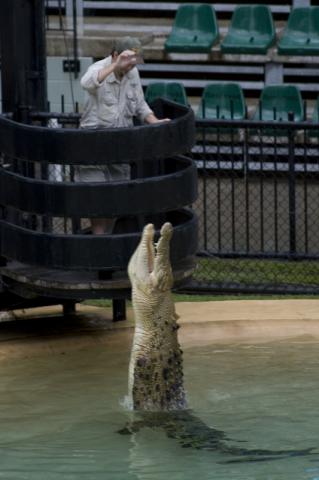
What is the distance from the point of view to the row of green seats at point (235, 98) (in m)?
17.4

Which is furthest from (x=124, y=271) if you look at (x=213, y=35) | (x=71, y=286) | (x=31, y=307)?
(x=213, y=35)

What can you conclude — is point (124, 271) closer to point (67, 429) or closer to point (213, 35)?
point (67, 429)

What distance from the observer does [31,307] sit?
34.7 ft

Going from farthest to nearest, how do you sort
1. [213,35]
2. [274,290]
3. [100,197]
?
[213,35]
[274,290]
[100,197]

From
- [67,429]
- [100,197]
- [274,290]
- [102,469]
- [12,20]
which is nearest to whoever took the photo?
[102,469]

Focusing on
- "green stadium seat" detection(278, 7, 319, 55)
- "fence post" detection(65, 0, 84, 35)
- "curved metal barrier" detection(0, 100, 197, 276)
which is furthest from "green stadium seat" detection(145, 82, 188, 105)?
"curved metal barrier" detection(0, 100, 197, 276)

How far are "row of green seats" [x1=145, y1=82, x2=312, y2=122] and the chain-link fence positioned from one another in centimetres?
34

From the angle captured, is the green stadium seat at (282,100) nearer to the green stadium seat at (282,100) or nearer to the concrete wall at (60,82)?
the green stadium seat at (282,100)

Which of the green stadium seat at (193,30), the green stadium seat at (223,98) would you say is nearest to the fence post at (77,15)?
the green stadium seat at (193,30)

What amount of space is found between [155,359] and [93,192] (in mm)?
1308

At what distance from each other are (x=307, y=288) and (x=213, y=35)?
7.67 m

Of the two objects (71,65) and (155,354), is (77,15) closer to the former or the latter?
(71,65)

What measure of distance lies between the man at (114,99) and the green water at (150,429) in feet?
3.76

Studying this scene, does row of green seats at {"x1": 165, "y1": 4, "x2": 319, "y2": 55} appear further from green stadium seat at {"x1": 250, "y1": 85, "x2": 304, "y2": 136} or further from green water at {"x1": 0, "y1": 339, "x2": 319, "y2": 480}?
green water at {"x1": 0, "y1": 339, "x2": 319, "y2": 480}
